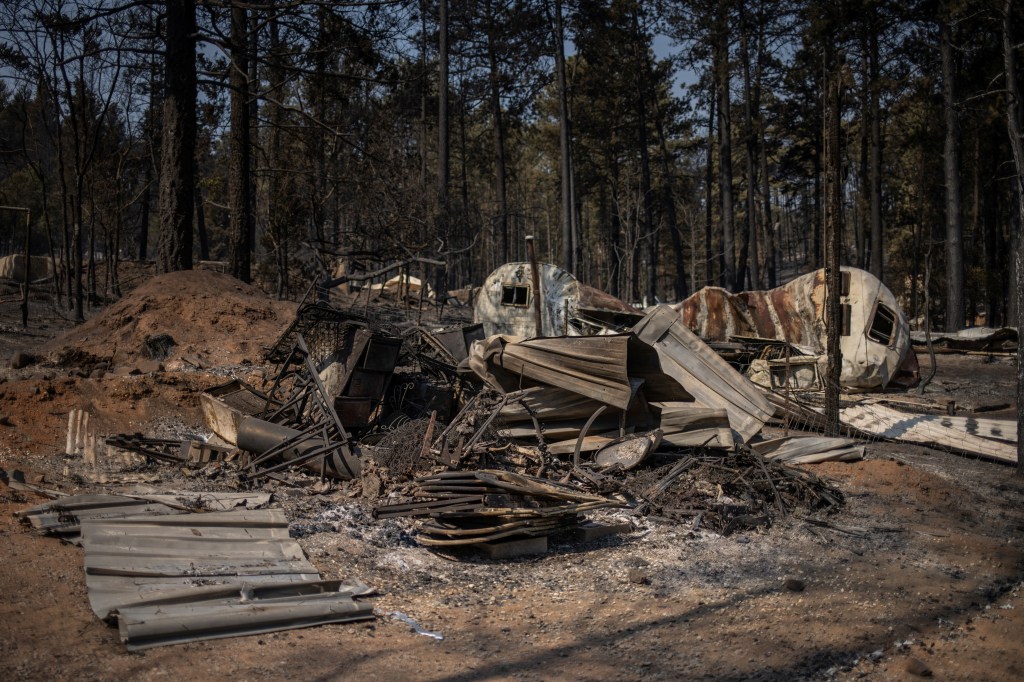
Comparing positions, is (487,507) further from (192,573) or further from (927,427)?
(927,427)

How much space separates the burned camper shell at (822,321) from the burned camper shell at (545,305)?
1.98 m

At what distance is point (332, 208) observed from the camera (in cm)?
2523

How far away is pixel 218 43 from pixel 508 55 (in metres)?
19.5

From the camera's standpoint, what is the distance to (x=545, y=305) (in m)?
18.9

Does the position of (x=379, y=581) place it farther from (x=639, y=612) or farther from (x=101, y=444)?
(x=101, y=444)

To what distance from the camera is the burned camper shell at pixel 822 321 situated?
16.2 metres

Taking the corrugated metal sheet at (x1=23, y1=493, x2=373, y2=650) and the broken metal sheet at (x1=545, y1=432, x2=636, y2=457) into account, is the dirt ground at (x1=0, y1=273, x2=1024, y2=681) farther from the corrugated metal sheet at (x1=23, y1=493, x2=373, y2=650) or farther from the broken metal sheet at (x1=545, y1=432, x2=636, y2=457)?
the broken metal sheet at (x1=545, y1=432, x2=636, y2=457)

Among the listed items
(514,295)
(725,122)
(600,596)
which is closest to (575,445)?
(600,596)

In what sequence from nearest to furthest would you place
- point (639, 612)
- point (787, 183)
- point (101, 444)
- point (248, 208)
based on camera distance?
point (639, 612), point (101, 444), point (248, 208), point (787, 183)

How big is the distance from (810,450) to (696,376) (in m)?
1.69

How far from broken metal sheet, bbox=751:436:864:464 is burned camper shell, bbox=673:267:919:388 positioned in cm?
659

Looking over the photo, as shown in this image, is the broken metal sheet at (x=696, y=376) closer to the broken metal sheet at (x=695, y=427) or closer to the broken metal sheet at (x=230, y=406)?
the broken metal sheet at (x=695, y=427)

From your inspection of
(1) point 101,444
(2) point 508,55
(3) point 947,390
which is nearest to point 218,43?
(1) point 101,444

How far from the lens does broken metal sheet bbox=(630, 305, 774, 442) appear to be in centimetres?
960
